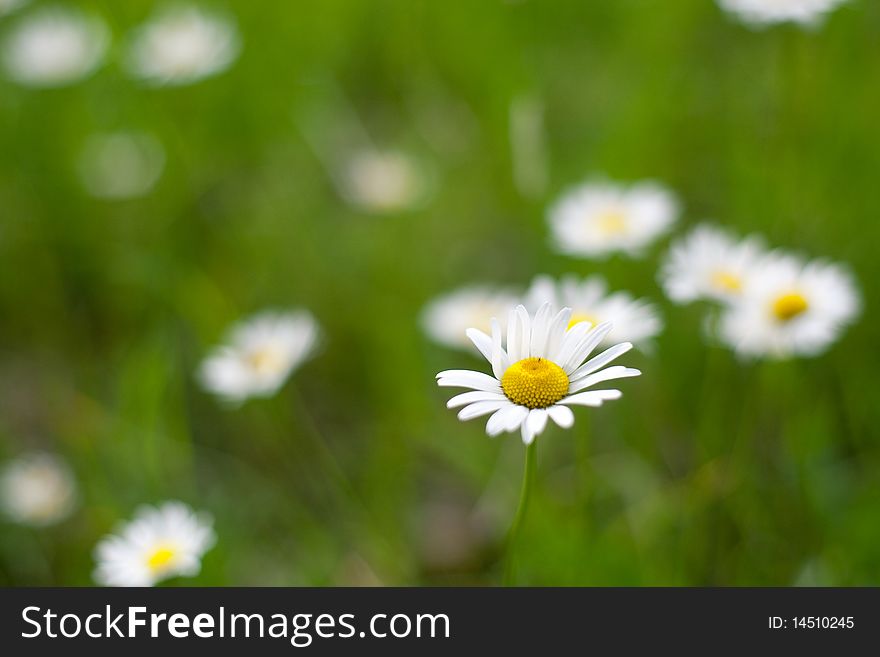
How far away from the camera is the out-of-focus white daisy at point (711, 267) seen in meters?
Result: 1.58

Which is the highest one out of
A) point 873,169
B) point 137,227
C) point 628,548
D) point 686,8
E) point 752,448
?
point 686,8

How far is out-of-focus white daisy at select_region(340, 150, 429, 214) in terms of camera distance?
2.58 meters

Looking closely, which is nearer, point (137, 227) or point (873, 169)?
point (873, 169)

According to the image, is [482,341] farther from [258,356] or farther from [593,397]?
[258,356]

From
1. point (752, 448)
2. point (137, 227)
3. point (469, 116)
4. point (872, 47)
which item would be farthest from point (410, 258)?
point (872, 47)

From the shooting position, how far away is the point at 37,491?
2023mm

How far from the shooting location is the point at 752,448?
187cm

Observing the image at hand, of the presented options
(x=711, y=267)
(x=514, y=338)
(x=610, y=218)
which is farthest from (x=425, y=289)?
(x=514, y=338)

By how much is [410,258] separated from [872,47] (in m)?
1.31

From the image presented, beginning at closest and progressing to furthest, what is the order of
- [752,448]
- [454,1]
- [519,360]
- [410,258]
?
[519,360], [752,448], [410,258], [454,1]

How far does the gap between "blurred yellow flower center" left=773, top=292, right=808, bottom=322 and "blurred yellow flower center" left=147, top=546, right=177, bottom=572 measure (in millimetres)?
1048
